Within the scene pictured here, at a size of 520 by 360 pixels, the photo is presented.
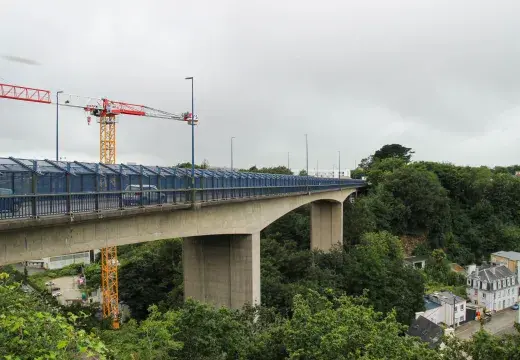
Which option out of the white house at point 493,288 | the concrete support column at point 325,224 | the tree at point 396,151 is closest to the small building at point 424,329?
the white house at point 493,288

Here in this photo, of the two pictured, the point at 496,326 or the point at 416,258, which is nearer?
the point at 496,326

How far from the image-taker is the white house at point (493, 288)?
43.0 meters

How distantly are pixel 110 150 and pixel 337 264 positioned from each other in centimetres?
2704

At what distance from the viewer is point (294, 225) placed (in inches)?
2090

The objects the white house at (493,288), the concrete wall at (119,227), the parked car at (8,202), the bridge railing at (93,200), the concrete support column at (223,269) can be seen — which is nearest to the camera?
the parked car at (8,202)

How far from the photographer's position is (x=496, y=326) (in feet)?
129

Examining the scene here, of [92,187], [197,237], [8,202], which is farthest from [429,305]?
[8,202]

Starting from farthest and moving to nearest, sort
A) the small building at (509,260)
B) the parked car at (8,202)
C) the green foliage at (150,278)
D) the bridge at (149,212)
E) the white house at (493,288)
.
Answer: the small building at (509,260) < the white house at (493,288) < the green foliage at (150,278) < the bridge at (149,212) < the parked car at (8,202)

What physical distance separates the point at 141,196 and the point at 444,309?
34420mm

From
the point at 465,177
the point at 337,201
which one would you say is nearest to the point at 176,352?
the point at 337,201

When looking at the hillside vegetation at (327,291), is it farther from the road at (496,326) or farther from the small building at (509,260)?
the small building at (509,260)

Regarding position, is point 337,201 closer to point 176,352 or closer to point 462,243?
point 462,243

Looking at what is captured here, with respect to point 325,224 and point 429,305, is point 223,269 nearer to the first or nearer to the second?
point 429,305

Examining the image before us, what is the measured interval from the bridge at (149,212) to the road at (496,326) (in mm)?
21749
